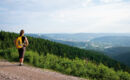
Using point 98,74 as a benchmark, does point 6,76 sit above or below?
above

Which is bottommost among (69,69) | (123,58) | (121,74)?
(123,58)

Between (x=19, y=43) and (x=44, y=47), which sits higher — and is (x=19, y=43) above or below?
above

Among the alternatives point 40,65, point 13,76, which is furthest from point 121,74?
point 13,76

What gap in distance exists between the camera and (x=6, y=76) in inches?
249

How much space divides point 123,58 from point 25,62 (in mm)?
163128

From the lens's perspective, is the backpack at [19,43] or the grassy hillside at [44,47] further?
the grassy hillside at [44,47]

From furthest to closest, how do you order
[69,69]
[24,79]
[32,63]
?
[32,63] → [69,69] → [24,79]

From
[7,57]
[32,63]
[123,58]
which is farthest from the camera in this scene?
[123,58]

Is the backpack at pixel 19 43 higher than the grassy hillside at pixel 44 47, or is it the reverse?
the backpack at pixel 19 43

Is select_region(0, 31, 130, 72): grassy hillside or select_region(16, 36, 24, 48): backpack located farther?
select_region(0, 31, 130, 72): grassy hillside

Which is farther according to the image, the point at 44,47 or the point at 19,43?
the point at 44,47

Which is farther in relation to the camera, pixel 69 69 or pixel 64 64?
pixel 64 64

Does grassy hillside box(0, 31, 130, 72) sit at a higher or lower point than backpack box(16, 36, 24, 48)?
lower

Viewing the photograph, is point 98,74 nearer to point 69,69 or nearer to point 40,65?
point 69,69
